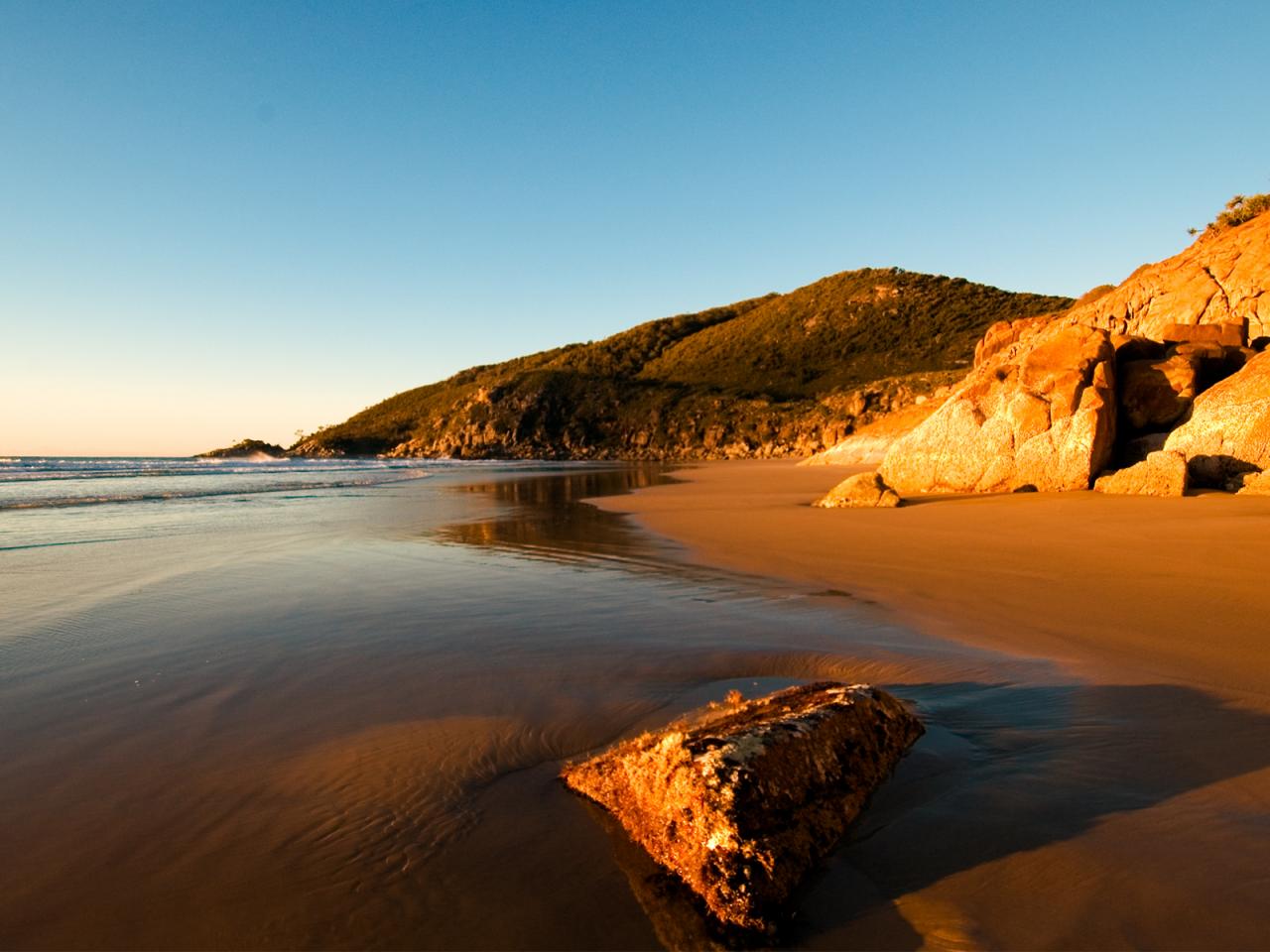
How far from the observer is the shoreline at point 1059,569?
4.60 metres

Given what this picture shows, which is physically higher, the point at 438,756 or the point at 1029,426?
the point at 1029,426

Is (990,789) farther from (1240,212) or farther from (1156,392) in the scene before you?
(1240,212)

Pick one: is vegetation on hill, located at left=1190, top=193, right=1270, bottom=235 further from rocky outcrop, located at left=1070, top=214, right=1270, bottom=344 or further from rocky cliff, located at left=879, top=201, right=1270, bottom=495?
rocky cliff, located at left=879, top=201, right=1270, bottom=495

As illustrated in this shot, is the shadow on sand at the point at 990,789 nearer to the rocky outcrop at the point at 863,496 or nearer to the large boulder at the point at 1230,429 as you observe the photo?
the rocky outcrop at the point at 863,496

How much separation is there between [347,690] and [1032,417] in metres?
13.7

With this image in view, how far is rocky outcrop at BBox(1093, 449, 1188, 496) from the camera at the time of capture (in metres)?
11.6

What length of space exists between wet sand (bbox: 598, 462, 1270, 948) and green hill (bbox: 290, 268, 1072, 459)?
52.2 metres

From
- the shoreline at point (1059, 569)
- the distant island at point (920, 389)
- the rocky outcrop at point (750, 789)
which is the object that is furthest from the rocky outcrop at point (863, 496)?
the rocky outcrop at point (750, 789)

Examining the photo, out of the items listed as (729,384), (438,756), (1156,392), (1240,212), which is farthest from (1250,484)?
(729,384)

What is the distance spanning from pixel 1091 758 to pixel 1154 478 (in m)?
11.2

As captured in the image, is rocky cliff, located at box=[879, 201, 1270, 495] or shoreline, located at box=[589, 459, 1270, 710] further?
rocky cliff, located at box=[879, 201, 1270, 495]

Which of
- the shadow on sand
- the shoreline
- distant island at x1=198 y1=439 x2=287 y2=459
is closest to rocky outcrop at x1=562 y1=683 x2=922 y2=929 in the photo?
the shadow on sand

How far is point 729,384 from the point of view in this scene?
86.8m

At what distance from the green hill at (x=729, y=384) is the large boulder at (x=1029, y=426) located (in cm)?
4299
